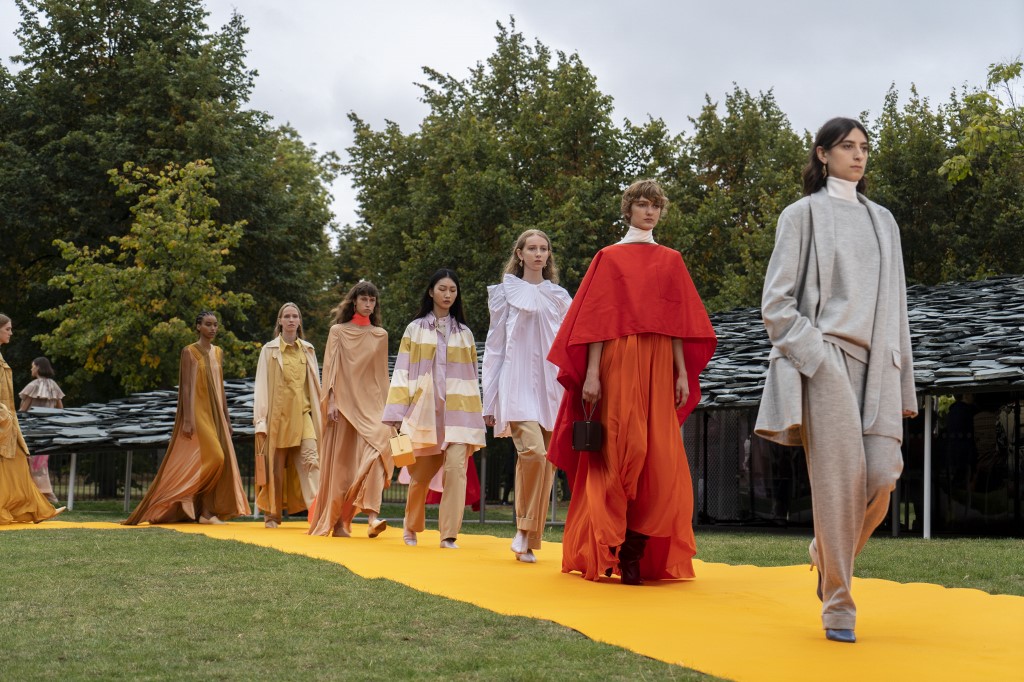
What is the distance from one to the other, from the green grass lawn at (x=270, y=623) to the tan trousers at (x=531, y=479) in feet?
4.65

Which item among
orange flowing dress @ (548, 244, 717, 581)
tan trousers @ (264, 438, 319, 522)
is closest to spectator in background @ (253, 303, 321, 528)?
tan trousers @ (264, 438, 319, 522)

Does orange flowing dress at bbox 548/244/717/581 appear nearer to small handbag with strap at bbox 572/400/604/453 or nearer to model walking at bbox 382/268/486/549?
small handbag with strap at bbox 572/400/604/453

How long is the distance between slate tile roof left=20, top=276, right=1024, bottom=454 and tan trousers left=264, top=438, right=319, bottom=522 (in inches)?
164

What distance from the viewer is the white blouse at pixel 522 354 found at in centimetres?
905

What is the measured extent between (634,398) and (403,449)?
→ 314cm

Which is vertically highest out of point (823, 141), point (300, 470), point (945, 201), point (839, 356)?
point (945, 201)

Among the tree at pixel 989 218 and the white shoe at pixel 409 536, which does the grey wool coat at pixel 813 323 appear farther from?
the tree at pixel 989 218

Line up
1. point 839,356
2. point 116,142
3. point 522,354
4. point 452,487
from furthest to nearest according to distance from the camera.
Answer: point 116,142 → point 452,487 → point 522,354 → point 839,356

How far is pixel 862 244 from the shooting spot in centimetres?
581

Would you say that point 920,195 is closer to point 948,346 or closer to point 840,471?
point 948,346

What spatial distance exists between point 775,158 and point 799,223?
3221cm

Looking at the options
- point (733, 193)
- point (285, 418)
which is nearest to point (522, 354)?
point (285, 418)

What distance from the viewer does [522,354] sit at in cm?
923

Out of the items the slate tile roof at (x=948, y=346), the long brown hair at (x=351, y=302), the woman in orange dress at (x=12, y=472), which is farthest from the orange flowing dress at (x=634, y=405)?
the woman in orange dress at (x=12, y=472)
